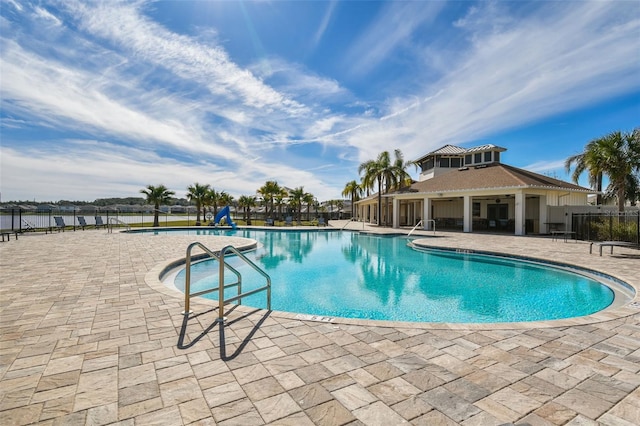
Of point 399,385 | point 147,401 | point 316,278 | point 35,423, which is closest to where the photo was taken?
point 35,423

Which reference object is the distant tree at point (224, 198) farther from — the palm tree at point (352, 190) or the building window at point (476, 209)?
the building window at point (476, 209)

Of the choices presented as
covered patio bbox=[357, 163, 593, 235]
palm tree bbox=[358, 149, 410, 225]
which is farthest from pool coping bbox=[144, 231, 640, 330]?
palm tree bbox=[358, 149, 410, 225]

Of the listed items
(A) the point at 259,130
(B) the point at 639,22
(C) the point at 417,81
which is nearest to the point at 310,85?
(C) the point at 417,81

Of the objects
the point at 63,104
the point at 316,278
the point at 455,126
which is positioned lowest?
the point at 316,278

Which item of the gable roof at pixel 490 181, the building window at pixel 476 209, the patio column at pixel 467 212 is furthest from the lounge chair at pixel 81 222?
the building window at pixel 476 209

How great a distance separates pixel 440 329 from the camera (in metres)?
3.79

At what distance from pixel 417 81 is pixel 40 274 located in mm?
15318

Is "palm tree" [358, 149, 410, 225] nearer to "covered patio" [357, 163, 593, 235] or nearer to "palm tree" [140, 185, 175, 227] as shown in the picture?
"covered patio" [357, 163, 593, 235]

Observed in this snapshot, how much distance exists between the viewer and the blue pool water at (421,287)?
19.8ft

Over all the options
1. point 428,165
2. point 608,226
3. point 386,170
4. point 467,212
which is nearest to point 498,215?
point 467,212

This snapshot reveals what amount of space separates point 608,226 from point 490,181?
717cm

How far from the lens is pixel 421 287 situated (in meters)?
7.95

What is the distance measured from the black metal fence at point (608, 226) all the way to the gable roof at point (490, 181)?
3.22m

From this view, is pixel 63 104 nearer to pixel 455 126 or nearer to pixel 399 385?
pixel 399 385
